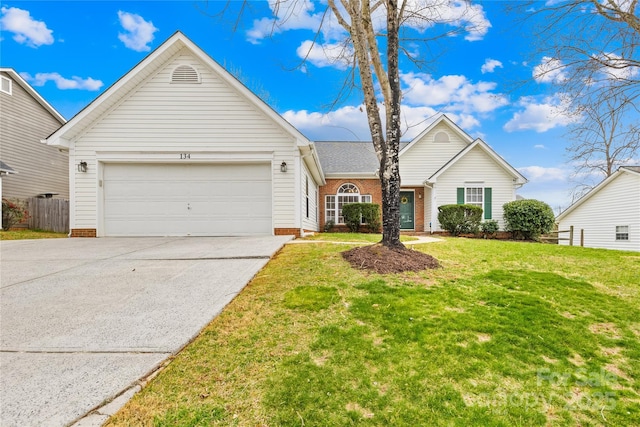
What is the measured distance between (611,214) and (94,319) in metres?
22.2

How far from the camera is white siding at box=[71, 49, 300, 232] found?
31.9 ft

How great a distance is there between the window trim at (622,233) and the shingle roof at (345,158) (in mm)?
11809

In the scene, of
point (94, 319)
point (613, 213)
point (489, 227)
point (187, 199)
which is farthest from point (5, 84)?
point (613, 213)

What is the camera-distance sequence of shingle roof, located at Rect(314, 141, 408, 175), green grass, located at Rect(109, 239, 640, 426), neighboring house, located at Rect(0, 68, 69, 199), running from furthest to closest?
1. shingle roof, located at Rect(314, 141, 408, 175)
2. neighboring house, located at Rect(0, 68, 69, 199)
3. green grass, located at Rect(109, 239, 640, 426)

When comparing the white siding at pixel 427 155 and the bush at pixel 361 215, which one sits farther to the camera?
the white siding at pixel 427 155

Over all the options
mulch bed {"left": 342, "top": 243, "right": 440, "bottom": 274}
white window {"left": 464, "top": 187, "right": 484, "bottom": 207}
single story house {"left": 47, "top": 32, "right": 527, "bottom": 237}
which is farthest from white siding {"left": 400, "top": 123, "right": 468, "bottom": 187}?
mulch bed {"left": 342, "top": 243, "right": 440, "bottom": 274}

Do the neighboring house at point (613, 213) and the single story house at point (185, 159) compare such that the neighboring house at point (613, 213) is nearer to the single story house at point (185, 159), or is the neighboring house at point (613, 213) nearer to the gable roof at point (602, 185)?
the gable roof at point (602, 185)

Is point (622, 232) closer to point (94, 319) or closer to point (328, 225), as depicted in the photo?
point (328, 225)

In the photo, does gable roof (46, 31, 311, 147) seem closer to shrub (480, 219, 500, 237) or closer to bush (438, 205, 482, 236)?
bush (438, 205, 482, 236)

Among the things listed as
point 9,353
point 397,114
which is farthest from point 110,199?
point 397,114

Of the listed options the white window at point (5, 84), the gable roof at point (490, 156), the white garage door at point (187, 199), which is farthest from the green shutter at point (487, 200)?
the white window at point (5, 84)

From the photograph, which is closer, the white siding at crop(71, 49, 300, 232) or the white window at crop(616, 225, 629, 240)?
the white siding at crop(71, 49, 300, 232)

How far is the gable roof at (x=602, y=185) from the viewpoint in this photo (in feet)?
48.4

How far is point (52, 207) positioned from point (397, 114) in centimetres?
1561
